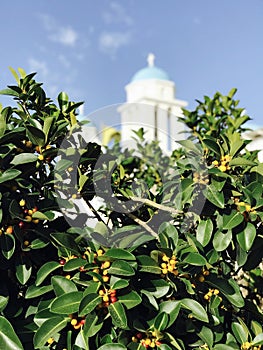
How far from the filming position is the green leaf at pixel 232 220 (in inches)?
59.8

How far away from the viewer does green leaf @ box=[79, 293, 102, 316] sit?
130 centimetres

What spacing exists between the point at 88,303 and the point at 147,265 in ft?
0.75

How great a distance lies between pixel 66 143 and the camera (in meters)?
1.69

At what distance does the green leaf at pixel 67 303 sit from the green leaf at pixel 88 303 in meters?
0.06

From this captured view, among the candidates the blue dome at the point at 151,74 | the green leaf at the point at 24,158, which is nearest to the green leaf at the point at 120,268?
the green leaf at the point at 24,158

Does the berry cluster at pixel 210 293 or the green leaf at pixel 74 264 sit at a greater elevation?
the green leaf at pixel 74 264

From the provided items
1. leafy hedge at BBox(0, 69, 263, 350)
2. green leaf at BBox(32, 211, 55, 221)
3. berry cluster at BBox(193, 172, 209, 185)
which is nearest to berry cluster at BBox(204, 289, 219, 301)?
leafy hedge at BBox(0, 69, 263, 350)

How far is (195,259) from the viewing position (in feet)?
4.75

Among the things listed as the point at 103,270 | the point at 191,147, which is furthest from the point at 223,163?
the point at 103,270

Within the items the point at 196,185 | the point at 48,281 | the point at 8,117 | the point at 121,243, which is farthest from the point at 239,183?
the point at 8,117

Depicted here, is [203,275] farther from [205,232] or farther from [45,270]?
[45,270]

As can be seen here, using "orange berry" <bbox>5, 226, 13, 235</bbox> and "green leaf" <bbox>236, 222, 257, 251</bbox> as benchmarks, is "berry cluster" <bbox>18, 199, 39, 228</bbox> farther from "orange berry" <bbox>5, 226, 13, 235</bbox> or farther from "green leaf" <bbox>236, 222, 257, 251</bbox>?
"green leaf" <bbox>236, 222, 257, 251</bbox>

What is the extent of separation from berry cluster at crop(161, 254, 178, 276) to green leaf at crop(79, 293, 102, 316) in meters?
0.24

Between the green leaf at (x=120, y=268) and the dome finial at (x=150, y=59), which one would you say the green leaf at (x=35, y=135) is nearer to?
the green leaf at (x=120, y=268)
